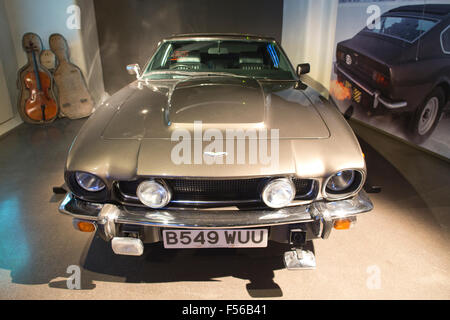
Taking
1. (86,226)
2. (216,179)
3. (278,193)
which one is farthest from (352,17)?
(86,226)

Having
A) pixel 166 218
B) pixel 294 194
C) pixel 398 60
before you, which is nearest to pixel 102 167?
pixel 166 218

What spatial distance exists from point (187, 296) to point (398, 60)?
336 cm

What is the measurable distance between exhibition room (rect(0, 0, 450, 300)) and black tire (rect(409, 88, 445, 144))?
0.01 m

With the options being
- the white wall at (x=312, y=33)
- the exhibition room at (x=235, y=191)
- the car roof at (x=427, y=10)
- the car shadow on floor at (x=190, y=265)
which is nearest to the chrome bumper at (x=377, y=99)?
the exhibition room at (x=235, y=191)

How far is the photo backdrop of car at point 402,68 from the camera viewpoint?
323 centimetres

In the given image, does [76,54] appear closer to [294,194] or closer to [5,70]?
[5,70]

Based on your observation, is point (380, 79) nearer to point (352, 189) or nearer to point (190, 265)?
point (352, 189)

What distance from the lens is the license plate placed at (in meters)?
1.48

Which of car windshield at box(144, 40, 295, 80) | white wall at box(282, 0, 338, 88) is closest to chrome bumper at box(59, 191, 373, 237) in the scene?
car windshield at box(144, 40, 295, 80)

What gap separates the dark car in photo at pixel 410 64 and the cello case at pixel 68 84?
401cm

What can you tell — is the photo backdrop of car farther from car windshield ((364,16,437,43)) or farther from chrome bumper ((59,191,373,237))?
chrome bumper ((59,191,373,237))

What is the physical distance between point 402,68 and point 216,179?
10.1 feet

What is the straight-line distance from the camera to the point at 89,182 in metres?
1.54
